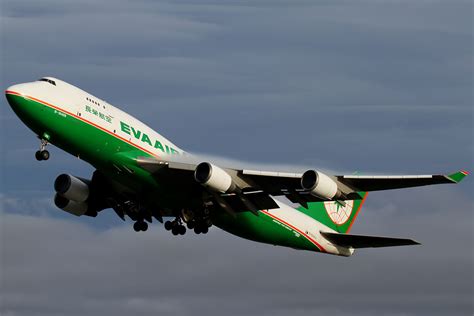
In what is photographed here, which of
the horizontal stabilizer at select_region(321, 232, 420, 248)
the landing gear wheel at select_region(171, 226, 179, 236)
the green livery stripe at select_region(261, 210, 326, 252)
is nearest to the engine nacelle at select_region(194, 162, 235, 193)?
the landing gear wheel at select_region(171, 226, 179, 236)

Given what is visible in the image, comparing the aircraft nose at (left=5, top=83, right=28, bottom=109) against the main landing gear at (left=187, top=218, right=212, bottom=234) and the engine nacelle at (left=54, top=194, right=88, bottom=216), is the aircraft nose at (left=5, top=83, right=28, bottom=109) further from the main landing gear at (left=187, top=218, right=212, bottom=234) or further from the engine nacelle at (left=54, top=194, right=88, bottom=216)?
the main landing gear at (left=187, top=218, right=212, bottom=234)

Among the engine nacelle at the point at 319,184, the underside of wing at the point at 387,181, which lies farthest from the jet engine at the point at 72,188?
the underside of wing at the point at 387,181

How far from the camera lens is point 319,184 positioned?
51281 mm

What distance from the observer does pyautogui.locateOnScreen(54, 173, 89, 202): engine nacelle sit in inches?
2243

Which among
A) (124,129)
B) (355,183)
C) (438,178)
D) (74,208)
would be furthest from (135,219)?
(438,178)

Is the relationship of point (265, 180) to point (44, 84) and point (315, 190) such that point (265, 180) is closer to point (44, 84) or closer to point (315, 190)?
point (315, 190)

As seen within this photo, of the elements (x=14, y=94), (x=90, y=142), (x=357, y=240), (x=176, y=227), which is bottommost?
(x=176, y=227)

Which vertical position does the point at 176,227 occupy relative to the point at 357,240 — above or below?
below

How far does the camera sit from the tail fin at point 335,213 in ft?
205

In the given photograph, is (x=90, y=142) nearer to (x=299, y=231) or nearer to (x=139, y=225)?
(x=139, y=225)

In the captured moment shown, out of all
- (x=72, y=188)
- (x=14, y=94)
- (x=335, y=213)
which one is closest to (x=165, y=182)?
(x=72, y=188)

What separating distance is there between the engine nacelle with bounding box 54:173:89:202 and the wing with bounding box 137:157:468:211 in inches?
251

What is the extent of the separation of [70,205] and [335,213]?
14.3 meters

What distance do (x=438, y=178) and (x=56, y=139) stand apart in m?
15.9
